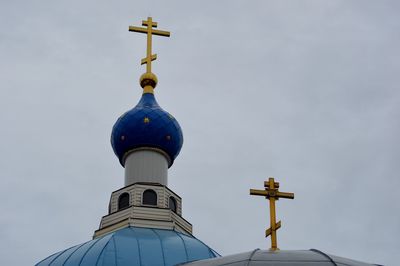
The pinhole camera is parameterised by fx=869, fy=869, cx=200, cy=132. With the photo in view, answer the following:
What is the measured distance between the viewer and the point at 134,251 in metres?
19.8

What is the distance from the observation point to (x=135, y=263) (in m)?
19.4

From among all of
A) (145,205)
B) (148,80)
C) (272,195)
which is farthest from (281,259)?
(148,80)

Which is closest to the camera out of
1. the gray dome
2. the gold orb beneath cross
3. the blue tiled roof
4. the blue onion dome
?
the gray dome

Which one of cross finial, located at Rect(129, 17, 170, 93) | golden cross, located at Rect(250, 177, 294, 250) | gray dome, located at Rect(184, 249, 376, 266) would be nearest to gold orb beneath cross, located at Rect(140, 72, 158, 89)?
cross finial, located at Rect(129, 17, 170, 93)

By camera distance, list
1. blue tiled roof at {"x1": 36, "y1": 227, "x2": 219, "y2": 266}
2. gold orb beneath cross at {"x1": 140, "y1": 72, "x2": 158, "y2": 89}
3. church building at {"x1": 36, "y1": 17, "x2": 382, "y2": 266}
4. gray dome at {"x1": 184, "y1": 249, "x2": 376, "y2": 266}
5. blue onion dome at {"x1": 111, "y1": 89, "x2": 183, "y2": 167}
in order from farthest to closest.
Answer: gold orb beneath cross at {"x1": 140, "y1": 72, "x2": 158, "y2": 89}, blue onion dome at {"x1": 111, "y1": 89, "x2": 183, "y2": 167}, church building at {"x1": 36, "y1": 17, "x2": 382, "y2": 266}, blue tiled roof at {"x1": 36, "y1": 227, "x2": 219, "y2": 266}, gray dome at {"x1": 184, "y1": 249, "x2": 376, "y2": 266}

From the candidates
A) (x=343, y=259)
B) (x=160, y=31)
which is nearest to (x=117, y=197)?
(x=160, y=31)

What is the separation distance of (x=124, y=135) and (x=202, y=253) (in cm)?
529

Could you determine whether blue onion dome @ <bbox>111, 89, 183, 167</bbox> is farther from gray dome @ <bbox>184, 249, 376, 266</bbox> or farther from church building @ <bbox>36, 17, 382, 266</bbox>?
gray dome @ <bbox>184, 249, 376, 266</bbox>

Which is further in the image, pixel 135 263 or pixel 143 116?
pixel 143 116

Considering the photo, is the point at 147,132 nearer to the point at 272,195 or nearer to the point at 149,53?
the point at 149,53

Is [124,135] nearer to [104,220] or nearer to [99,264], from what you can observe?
[104,220]

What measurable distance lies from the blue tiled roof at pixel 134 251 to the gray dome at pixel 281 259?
25.0 feet

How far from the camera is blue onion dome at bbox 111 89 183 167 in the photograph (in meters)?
24.0

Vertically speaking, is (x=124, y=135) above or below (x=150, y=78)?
below
